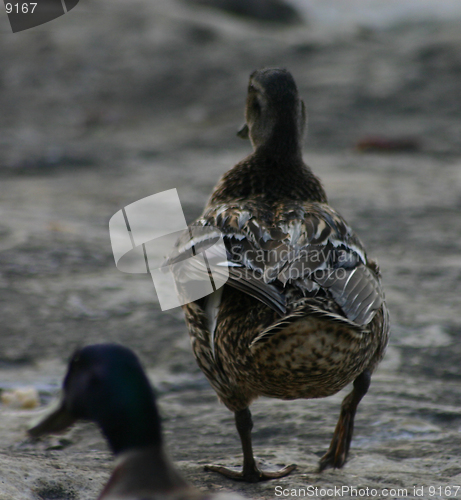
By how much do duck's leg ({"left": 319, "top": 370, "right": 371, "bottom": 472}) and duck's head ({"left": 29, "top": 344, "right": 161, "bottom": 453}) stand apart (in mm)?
1263

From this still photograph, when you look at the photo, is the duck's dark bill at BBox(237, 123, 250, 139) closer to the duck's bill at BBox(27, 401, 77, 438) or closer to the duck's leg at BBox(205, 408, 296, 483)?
the duck's leg at BBox(205, 408, 296, 483)

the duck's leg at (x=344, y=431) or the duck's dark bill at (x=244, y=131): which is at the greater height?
the duck's dark bill at (x=244, y=131)

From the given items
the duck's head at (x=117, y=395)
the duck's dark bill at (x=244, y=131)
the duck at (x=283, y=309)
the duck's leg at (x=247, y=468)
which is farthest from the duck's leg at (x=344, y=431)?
Answer: the duck's dark bill at (x=244, y=131)

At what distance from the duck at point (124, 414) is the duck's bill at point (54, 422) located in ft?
0.33

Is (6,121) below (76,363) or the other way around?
the other way around

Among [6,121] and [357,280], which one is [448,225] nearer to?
[357,280]

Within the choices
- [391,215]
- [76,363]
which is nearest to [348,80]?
[391,215]

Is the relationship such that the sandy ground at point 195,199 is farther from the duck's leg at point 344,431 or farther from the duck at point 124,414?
the duck at point 124,414

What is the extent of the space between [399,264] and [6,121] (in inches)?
345

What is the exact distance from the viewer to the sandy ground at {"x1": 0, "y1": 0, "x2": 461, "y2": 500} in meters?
3.61

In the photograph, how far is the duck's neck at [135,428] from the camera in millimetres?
2268

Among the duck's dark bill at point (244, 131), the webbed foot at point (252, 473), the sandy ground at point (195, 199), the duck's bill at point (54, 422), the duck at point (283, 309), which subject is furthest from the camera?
the duck's dark bill at point (244, 131)

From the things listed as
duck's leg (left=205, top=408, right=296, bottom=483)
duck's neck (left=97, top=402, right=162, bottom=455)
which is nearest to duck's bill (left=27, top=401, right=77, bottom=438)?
duck's neck (left=97, top=402, right=162, bottom=455)

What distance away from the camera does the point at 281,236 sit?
121 inches
